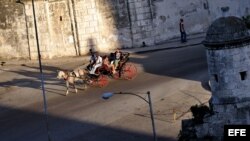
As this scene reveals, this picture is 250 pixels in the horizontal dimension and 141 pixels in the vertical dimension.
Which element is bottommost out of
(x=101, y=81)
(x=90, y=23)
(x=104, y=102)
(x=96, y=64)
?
(x=104, y=102)

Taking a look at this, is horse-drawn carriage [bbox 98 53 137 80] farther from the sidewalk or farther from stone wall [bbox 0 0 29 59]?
stone wall [bbox 0 0 29 59]

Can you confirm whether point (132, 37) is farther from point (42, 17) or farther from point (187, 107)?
point (187, 107)

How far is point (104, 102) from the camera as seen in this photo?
2361 centimetres

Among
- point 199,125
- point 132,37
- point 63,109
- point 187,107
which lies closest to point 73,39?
point 132,37

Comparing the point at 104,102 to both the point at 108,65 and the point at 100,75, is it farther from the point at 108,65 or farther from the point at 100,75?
the point at 108,65

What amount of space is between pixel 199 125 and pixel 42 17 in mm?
17885

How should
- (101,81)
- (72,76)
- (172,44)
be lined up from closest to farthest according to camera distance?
(72,76)
(101,81)
(172,44)

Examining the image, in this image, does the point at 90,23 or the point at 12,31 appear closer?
the point at 90,23

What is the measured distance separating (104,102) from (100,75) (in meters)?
2.61

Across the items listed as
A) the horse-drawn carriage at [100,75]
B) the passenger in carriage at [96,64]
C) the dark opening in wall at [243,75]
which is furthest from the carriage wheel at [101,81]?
the dark opening in wall at [243,75]

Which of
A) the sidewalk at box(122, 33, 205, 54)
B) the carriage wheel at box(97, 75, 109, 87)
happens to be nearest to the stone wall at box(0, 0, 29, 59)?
the sidewalk at box(122, 33, 205, 54)

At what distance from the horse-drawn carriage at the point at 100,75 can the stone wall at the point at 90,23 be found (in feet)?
18.5

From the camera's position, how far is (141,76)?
88.3 ft

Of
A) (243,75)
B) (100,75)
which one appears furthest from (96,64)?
(243,75)
